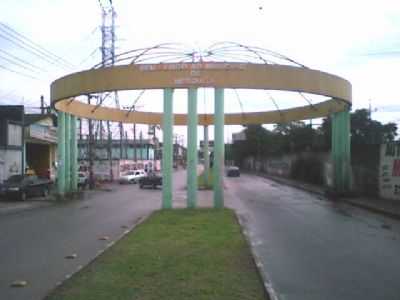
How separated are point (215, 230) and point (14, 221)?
8.39 m

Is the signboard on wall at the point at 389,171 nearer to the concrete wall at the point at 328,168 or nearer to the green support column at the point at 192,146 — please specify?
the concrete wall at the point at 328,168

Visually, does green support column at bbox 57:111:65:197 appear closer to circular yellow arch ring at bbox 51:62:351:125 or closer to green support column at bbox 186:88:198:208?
circular yellow arch ring at bbox 51:62:351:125

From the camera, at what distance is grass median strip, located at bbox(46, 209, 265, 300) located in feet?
24.2

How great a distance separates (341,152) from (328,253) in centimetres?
1649

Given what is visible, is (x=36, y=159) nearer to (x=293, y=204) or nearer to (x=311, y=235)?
(x=293, y=204)

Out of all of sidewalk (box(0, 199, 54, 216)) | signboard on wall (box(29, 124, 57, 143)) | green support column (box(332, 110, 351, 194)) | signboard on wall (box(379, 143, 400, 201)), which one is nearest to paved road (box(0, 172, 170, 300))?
sidewalk (box(0, 199, 54, 216))

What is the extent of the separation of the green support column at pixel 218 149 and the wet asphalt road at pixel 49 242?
3.01 meters

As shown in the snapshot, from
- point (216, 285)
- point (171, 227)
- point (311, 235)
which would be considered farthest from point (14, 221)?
point (216, 285)

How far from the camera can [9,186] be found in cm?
3050

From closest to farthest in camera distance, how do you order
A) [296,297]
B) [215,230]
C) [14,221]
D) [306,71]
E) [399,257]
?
[296,297], [399,257], [215,230], [14,221], [306,71]

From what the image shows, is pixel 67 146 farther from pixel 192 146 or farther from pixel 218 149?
pixel 218 149

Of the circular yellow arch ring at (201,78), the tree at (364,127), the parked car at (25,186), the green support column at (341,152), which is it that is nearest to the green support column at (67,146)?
the parked car at (25,186)

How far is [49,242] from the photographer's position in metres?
13.3

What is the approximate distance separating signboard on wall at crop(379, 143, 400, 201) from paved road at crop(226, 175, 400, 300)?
180 inches
